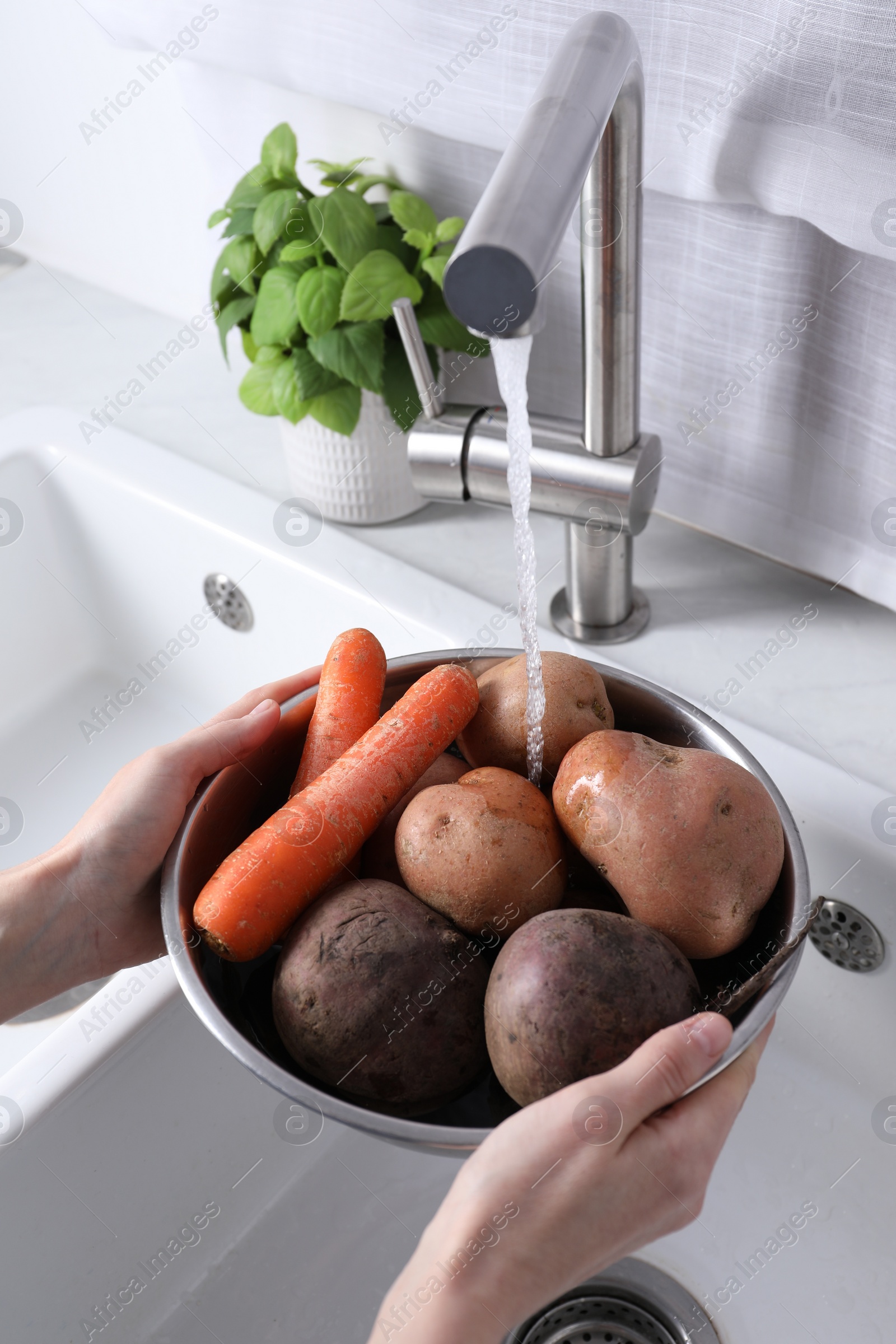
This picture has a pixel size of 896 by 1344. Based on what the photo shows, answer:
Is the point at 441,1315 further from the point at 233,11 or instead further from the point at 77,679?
the point at 233,11

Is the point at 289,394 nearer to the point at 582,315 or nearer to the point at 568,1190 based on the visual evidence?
the point at 582,315

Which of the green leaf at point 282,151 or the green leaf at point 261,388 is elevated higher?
the green leaf at point 282,151

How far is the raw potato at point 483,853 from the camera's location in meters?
0.55

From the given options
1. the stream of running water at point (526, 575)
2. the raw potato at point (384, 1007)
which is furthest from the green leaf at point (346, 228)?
the raw potato at point (384, 1007)

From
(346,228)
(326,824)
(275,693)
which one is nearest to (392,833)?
(326,824)

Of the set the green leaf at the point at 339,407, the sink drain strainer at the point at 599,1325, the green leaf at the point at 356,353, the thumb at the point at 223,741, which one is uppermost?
the green leaf at the point at 356,353

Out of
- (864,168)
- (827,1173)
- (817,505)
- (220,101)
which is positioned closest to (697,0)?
(864,168)

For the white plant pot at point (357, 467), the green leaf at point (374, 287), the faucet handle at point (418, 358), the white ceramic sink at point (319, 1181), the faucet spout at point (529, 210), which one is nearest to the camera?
the faucet spout at point (529, 210)

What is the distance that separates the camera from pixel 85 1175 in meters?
0.66

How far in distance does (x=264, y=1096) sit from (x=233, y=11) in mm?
927

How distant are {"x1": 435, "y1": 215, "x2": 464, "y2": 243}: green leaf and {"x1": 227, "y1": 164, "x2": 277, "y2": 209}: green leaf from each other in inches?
6.7

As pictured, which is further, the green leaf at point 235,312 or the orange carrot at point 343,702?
the green leaf at point 235,312

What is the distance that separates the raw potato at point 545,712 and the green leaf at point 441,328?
41 centimetres

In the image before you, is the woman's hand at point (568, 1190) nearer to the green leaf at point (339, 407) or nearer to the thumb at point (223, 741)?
the thumb at point (223, 741)
